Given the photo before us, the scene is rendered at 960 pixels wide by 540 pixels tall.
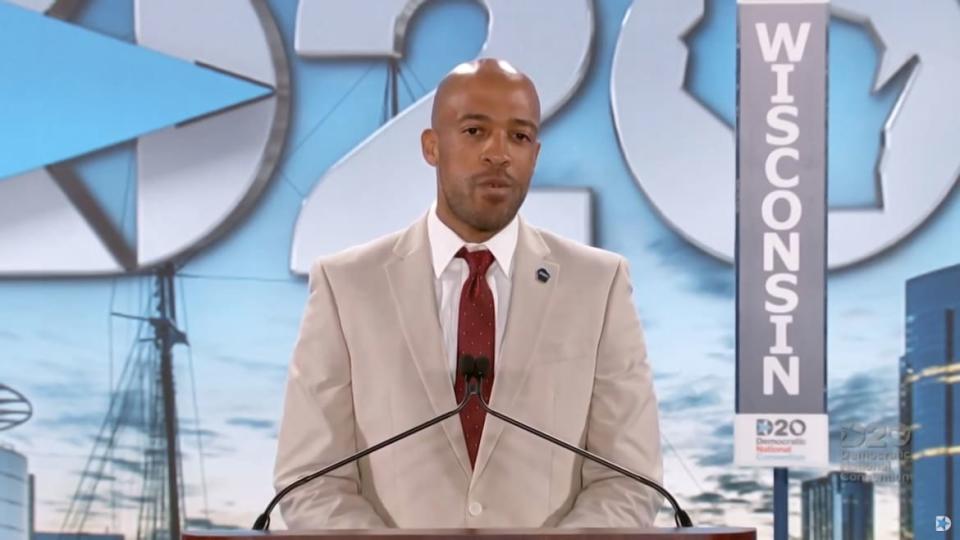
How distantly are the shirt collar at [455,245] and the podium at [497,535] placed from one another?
77 cm

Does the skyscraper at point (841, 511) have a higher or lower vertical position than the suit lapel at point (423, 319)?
lower

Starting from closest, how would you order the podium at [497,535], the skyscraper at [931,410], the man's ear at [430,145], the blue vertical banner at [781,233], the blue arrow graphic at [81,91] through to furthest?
the podium at [497,535]
the man's ear at [430,145]
the blue vertical banner at [781,233]
the skyscraper at [931,410]
the blue arrow graphic at [81,91]

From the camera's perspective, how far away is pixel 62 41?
4.93 m

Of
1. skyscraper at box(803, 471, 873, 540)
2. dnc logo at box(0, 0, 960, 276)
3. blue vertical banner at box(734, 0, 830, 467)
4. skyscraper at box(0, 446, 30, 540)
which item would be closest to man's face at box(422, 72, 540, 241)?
→ blue vertical banner at box(734, 0, 830, 467)

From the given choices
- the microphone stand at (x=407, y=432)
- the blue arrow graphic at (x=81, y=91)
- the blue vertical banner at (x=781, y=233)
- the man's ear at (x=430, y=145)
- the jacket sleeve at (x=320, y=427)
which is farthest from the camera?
the blue arrow graphic at (x=81, y=91)

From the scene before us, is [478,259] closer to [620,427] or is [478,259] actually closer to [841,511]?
[620,427]

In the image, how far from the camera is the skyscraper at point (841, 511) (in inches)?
187

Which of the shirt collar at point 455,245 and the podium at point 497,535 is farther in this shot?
the shirt collar at point 455,245

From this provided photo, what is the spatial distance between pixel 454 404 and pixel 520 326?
183 mm

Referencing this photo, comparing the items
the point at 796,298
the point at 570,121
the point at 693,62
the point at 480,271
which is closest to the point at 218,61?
the point at 570,121

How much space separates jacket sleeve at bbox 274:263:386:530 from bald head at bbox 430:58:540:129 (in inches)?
16.4

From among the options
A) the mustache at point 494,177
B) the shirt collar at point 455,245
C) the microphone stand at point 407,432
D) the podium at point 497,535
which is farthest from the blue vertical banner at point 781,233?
the podium at point 497,535

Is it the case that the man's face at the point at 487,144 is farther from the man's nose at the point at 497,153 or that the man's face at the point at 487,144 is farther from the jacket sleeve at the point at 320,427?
the jacket sleeve at the point at 320,427

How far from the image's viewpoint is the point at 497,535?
1541 mm
